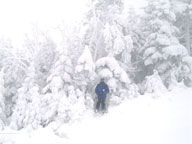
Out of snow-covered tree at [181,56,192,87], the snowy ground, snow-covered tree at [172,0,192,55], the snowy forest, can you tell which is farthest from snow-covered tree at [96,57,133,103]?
snow-covered tree at [172,0,192,55]

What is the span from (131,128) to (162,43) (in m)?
9.81

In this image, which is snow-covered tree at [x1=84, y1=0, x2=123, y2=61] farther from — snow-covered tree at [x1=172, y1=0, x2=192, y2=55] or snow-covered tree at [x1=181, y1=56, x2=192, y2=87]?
snow-covered tree at [x1=181, y1=56, x2=192, y2=87]

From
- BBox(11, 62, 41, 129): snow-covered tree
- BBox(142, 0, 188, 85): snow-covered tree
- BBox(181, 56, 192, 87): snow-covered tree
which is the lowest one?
BBox(11, 62, 41, 129): snow-covered tree

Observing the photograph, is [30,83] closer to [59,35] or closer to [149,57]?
[59,35]

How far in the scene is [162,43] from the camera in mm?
16828

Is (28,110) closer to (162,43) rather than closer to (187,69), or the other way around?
(162,43)

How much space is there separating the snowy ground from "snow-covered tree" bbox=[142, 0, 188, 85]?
17.6 ft

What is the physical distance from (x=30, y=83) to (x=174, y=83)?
1067 cm

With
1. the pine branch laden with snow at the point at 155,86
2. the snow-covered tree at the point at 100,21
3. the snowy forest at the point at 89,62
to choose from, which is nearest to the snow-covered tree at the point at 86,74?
the snowy forest at the point at 89,62

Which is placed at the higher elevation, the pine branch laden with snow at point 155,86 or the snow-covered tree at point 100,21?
the snow-covered tree at point 100,21

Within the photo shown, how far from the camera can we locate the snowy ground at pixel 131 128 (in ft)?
27.9

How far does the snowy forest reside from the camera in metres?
12.7

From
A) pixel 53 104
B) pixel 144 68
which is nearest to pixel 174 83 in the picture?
pixel 144 68

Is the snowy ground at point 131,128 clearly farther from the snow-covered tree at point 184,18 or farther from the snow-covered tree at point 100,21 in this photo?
the snow-covered tree at point 184,18
